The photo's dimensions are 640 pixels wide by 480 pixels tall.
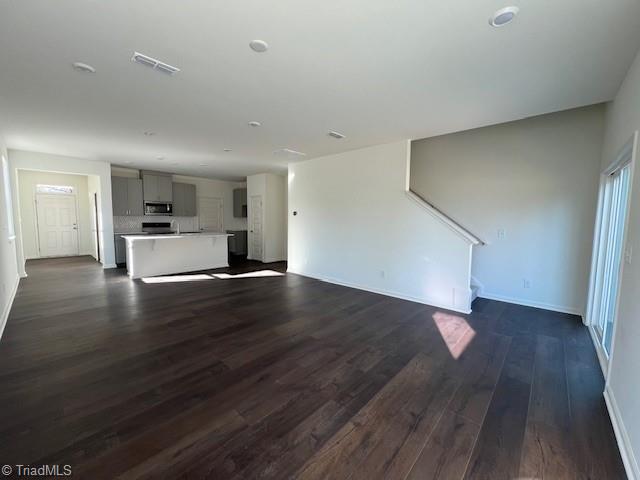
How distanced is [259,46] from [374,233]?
11.8 feet

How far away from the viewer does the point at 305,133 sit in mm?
4180

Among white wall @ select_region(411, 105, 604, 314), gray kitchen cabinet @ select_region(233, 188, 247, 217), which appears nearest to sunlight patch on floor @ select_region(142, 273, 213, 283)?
gray kitchen cabinet @ select_region(233, 188, 247, 217)

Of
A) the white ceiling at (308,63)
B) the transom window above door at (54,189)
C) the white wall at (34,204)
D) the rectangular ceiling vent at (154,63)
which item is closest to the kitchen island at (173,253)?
the white ceiling at (308,63)

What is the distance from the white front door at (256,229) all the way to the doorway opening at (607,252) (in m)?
7.15

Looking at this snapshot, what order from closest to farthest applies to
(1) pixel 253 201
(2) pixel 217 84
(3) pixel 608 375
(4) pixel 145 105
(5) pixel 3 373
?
(3) pixel 608 375, (5) pixel 3 373, (2) pixel 217 84, (4) pixel 145 105, (1) pixel 253 201

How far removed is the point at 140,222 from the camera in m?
8.06

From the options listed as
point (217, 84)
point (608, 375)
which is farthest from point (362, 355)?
point (217, 84)

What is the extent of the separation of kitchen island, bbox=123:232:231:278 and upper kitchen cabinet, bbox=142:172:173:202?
5.81 feet

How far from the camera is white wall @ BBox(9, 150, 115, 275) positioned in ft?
19.0

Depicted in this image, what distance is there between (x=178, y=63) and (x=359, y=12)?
1.53m

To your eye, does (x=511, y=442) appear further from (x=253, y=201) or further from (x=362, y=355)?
(x=253, y=201)

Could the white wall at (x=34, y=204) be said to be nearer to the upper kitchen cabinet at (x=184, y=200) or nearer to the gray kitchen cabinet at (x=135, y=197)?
the gray kitchen cabinet at (x=135, y=197)

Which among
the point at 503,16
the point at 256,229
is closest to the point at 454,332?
the point at 503,16

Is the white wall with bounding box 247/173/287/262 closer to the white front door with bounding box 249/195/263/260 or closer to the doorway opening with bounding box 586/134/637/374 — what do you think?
the white front door with bounding box 249/195/263/260
